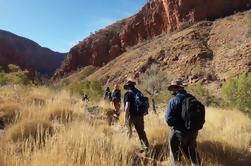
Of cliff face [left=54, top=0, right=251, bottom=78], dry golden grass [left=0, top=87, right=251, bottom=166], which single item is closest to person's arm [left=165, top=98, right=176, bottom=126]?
dry golden grass [left=0, top=87, right=251, bottom=166]

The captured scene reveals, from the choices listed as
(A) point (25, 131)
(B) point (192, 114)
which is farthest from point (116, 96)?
(B) point (192, 114)

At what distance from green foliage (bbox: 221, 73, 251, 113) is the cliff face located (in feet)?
172

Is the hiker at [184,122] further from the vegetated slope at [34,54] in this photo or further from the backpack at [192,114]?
the vegetated slope at [34,54]

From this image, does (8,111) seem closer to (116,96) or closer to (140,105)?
(140,105)

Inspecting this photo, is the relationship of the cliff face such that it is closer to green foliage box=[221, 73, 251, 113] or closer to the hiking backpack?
green foliage box=[221, 73, 251, 113]

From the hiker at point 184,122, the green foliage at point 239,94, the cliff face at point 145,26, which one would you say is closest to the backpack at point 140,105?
the hiker at point 184,122

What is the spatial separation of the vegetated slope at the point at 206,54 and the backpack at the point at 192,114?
4089cm

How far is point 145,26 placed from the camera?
328 feet

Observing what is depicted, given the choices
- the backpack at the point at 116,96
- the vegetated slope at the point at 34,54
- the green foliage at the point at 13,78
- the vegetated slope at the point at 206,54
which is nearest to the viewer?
the backpack at the point at 116,96

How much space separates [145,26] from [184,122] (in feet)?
304

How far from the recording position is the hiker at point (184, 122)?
812 cm

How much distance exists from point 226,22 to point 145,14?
1474 inches

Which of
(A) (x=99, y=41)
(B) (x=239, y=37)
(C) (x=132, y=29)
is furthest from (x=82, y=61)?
(B) (x=239, y=37)

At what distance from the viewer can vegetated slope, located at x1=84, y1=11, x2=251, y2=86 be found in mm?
52106
